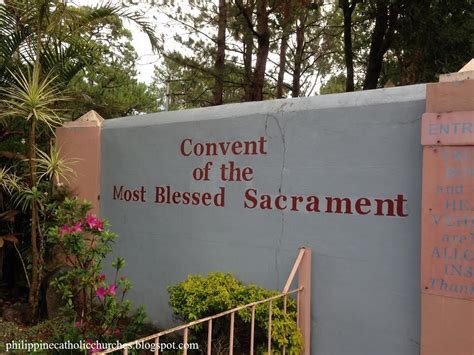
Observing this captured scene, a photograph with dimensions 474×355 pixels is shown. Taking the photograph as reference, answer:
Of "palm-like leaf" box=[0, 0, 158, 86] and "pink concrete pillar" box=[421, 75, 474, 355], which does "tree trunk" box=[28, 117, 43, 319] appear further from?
"pink concrete pillar" box=[421, 75, 474, 355]

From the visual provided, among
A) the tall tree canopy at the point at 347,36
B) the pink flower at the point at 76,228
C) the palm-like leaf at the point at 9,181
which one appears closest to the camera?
the pink flower at the point at 76,228

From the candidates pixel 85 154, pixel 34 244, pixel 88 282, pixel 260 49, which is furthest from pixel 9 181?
pixel 260 49

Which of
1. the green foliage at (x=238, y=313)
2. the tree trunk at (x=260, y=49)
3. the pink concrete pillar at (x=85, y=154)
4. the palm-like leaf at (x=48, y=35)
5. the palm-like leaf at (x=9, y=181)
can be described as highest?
the tree trunk at (x=260, y=49)

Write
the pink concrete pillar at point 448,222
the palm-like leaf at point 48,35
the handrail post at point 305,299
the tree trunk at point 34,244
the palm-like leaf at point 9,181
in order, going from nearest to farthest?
the pink concrete pillar at point 448,222, the handrail post at point 305,299, the tree trunk at point 34,244, the palm-like leaf at point 9,181, the palm-like leaf at point 48,35

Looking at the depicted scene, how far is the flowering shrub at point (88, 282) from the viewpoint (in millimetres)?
3340

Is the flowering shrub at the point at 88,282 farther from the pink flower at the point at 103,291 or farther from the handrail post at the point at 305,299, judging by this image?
the handrail post at the point at 305,299

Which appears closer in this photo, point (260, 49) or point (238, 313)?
point (238, 313)

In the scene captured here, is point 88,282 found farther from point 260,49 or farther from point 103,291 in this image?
point 260,49

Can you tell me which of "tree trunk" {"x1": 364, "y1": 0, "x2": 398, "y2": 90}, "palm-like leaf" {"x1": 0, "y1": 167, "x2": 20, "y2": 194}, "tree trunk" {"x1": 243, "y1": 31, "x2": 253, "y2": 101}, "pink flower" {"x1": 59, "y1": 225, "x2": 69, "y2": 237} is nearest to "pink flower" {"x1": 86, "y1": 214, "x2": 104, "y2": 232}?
"pink flower" {"x1": 59, "y1": 225, "x2": 69, "y2": 237}

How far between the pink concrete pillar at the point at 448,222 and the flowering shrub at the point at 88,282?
209cm

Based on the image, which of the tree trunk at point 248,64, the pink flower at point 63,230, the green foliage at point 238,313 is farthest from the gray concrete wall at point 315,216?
the tree trunk at point 248,64

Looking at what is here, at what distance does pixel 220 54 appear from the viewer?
28.4 ft

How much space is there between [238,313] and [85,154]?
293 centimetres

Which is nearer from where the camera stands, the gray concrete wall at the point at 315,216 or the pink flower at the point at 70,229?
the gray concrete wall at the point at 315,216
